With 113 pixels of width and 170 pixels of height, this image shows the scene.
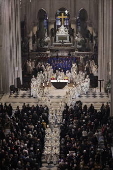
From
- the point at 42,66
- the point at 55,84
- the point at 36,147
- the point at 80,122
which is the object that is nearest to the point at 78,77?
the point at 55,84

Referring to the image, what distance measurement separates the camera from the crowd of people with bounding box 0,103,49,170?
24547mm

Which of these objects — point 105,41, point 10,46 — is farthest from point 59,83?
point 105,41

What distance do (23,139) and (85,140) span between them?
11.1 ft

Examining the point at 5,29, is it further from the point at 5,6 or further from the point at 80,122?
the point at 80,122

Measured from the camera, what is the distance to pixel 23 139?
27.1m

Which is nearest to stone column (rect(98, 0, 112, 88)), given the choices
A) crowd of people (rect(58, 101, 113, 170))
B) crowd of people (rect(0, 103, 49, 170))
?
crowd of people (rect(58, 101, 113, 170))

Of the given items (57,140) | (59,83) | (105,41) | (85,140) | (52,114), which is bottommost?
(57,140)

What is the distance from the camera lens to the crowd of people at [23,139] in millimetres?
24547

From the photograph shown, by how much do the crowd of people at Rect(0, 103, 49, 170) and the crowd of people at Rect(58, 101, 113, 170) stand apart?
4.30 ft

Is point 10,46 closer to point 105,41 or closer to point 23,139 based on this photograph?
point 105,41

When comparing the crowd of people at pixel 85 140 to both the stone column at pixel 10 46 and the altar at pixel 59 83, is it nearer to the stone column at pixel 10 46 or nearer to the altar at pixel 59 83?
the altar at pixel 59 83

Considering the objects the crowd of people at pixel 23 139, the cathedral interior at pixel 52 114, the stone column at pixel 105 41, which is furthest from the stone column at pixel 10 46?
the crowd of people at pixel 23 139

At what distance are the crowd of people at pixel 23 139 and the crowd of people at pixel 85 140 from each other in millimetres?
1310

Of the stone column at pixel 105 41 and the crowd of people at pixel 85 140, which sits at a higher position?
Result: the stone column at pixel 105 41
